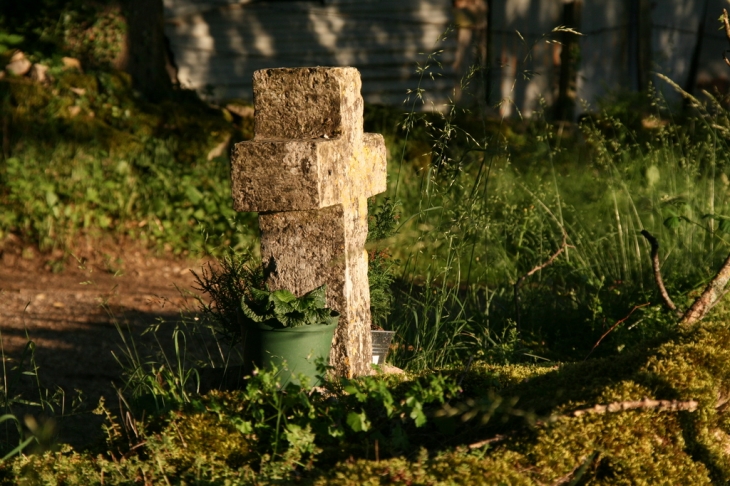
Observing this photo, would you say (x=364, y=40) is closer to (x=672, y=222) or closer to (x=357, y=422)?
(x=672, y=222)

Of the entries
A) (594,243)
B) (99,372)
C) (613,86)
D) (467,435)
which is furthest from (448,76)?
(467,435)

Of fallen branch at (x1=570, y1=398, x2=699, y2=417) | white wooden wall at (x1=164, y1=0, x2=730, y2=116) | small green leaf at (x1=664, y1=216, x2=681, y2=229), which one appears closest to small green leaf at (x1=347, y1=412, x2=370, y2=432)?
fallen branch at (x1=570, y1=398, x2=699, y2=417)

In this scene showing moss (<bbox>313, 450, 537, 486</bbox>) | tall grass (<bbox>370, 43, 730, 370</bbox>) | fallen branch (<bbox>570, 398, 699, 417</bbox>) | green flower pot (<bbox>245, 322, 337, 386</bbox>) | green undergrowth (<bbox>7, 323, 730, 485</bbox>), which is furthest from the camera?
tall grass (<bbox>370, 43, 730, 370</bbox>)

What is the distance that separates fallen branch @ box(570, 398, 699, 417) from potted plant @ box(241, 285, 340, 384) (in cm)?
107

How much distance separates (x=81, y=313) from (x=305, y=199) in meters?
3.36

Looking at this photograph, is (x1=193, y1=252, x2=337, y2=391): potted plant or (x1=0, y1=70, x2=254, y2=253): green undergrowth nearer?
(x1=193, y1=252, x2=337, y2=391): potted plant

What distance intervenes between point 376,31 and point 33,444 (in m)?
8.71

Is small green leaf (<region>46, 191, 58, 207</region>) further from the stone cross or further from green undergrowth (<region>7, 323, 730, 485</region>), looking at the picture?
green undergrowth (<region>7, 323, 730, 485</region>)

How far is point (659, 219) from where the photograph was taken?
5.84 metres

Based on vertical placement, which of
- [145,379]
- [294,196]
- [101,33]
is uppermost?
[101,33]

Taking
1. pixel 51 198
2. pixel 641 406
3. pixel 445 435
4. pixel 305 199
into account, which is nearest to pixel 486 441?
pixel 445 435

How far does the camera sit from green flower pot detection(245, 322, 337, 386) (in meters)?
3.12

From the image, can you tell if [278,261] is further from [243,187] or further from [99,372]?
[99,372]

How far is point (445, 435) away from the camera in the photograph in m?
2.60
